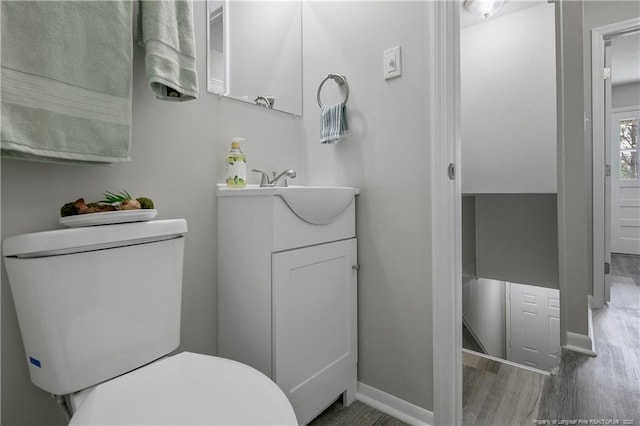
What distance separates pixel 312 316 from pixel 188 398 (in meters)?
0.55

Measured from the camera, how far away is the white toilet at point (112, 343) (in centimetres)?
71

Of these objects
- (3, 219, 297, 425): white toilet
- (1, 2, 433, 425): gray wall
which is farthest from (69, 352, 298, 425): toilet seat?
(1, 2, 433, 425): gray wall

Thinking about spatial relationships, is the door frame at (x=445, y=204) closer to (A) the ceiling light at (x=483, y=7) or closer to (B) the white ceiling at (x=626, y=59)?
(A) the ceiling light at (x=483, y=7)

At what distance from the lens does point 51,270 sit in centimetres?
80

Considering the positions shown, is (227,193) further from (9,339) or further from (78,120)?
(9,339)

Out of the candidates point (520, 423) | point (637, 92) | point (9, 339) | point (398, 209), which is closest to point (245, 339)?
point (9, 339)

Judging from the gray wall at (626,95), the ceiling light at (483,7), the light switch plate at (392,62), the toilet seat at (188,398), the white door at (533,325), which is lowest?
the white door at (533,325)

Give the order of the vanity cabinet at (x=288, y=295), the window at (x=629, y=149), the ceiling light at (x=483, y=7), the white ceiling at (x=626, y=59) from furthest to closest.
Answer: the window at (x=629, y=149), the white ceiling at (x=626, y=59), the ceiling light at (x=483, y=7), the vanity cabinet at (x=288, y=295)

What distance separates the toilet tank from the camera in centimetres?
80

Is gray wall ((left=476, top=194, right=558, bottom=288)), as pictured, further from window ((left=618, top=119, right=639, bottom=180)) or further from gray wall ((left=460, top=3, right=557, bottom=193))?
window ((left=618, top=119, right=639, bottom=180))

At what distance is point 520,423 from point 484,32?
240 cm

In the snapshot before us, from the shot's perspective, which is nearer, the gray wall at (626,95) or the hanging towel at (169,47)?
the hanging towel at (169,47)

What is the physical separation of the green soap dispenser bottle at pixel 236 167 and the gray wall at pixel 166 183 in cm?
6

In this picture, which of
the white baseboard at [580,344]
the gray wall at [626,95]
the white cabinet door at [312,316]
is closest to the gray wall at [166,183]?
the white cabinet door at [312,316]
